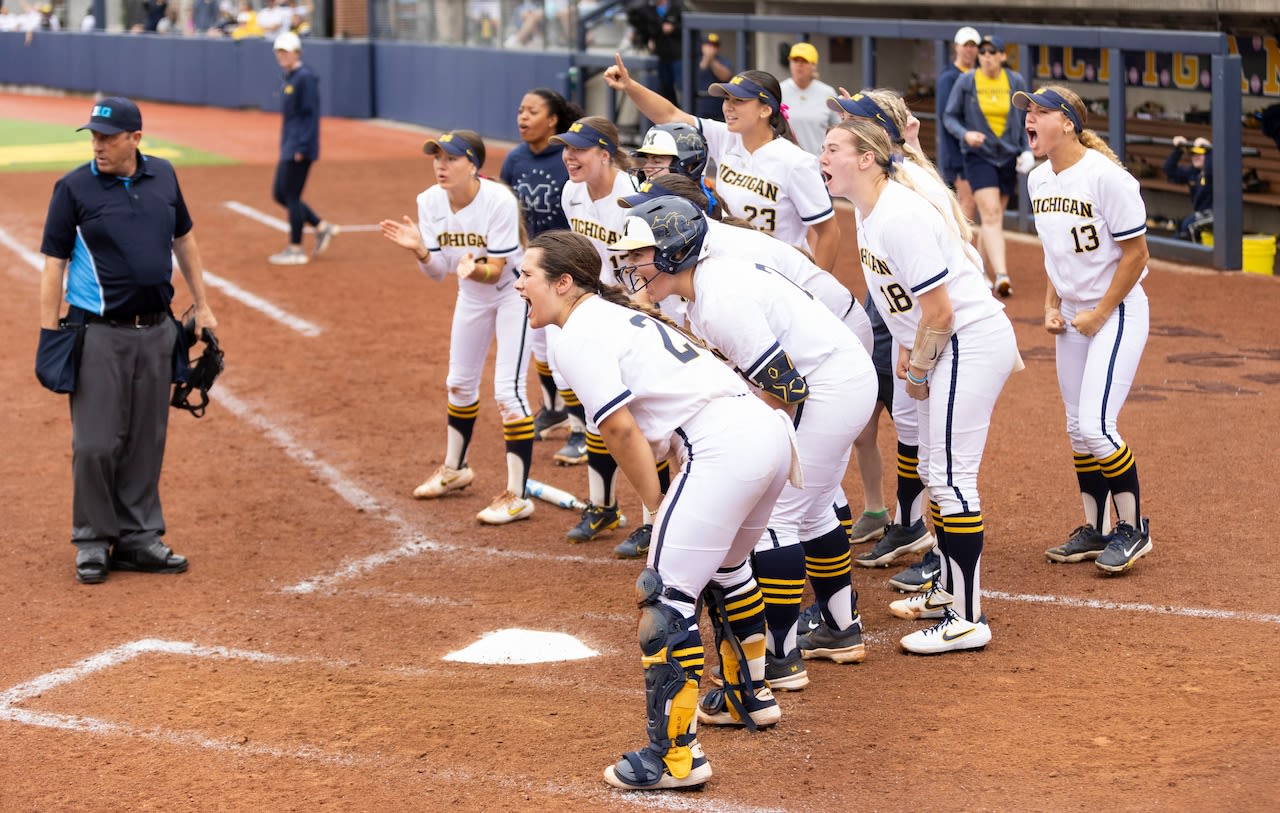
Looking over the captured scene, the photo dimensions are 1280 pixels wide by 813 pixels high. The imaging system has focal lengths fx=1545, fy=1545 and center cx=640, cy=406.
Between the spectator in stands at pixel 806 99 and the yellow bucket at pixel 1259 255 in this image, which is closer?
the spectator in stands at pixel 806 99

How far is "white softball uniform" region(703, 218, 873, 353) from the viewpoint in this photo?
5.84 m

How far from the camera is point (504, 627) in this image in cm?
657

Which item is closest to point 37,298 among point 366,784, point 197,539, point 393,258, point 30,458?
point 393,258

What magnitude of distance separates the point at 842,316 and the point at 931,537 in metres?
1.37

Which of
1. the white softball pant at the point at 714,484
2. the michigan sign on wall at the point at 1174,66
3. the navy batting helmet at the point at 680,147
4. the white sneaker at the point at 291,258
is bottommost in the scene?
the white softball pant at the point at 714,484

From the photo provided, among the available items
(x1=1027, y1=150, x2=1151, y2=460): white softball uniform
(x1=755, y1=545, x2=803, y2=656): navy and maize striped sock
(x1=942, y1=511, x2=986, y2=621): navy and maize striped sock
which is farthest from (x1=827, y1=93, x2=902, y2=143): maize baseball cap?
(x1=755, y1=545, x2=803, y2=656): navy and maize striped sock

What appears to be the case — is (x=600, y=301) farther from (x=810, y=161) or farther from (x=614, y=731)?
(x=810, y=161)

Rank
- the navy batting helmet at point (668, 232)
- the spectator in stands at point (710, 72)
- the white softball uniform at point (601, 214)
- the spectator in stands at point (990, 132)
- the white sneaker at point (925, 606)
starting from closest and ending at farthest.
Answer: the navy batting helmet at point (668, 232) < the white sneaker at point (925, 606) < the white softball uniform at point (601, 214) < the spectator in stands at point (990, 132) < the spectator in stands at point (710, 72)

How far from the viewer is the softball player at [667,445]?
188 inches

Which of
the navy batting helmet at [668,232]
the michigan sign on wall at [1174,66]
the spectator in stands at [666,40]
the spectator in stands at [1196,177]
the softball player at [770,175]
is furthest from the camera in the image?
the spectator in stands at [666,40]

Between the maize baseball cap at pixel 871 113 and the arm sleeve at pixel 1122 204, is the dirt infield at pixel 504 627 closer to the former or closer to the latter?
the arm sleeve at pixel 1122 204

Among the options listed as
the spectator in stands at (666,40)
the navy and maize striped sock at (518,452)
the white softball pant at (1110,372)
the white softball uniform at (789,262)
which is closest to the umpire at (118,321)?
the navy and maize striped sock at (518,452)

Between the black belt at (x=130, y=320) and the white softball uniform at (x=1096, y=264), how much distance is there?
4.11 meters

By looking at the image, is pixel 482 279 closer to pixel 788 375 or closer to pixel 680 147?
pixel 680 147
